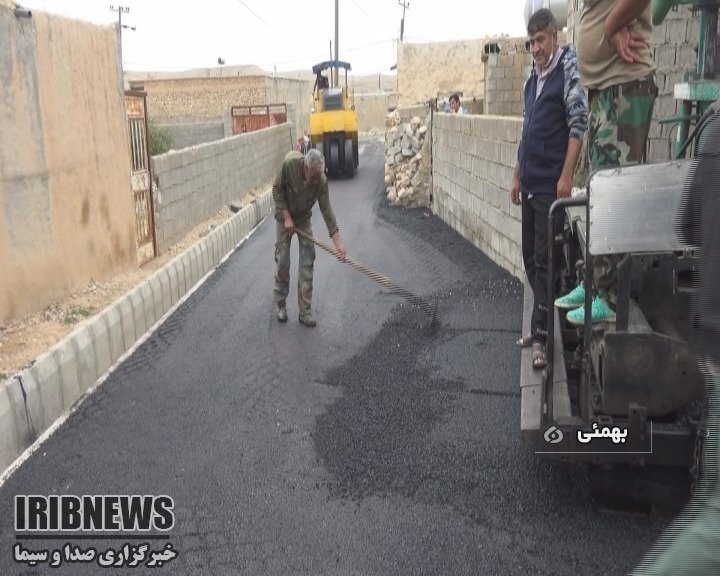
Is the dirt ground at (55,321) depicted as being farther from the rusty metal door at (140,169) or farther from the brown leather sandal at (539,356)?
the brown leather sandal at (539,356)

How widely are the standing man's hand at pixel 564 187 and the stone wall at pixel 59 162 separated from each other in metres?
3.91

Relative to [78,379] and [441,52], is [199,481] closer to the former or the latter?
[78,379]

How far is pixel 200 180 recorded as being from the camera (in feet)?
35.9

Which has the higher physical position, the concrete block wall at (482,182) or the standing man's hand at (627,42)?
the standing man's hand at (627,42)

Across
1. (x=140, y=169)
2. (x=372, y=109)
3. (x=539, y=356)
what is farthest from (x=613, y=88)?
(x=372, y=109)

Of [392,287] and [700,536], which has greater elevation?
[700,536]

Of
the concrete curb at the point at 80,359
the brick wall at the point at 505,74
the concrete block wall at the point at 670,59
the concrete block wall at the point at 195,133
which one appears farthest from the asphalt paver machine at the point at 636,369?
the concrete block wall at the point at 195,133

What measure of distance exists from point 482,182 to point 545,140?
478 centimetres

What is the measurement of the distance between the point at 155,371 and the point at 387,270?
3.57 m

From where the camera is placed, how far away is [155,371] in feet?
17.4

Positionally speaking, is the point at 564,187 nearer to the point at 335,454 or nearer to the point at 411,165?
the point at 335,454

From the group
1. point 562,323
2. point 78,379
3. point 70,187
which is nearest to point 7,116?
point 70,187

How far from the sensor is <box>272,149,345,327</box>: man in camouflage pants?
6.36m

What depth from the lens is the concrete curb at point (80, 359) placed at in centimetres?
414
